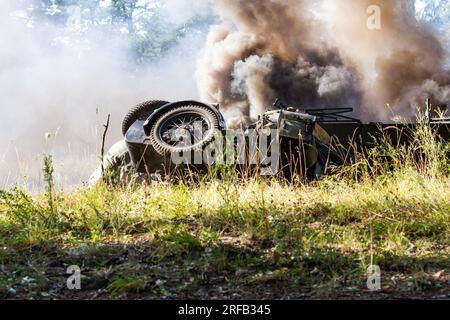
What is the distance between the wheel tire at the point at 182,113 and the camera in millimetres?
8352

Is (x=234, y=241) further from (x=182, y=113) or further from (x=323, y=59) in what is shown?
(x=323, y=59)

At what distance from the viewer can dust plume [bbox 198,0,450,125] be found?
18.7 m

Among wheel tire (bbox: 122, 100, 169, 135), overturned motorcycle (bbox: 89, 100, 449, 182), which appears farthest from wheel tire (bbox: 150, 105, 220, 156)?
wheel tire (bbox: 122, 100, 169, 135)

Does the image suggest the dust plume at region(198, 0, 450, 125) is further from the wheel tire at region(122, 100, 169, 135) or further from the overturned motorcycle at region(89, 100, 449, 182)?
the overturned motorcycle at region(89, 100, 449, 182)

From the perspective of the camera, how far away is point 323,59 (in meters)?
19.6

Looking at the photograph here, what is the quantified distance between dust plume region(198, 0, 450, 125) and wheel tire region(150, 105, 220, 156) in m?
9.40

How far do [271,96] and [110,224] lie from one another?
492 inches

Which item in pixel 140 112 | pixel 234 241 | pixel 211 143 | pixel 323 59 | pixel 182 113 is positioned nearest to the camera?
pixel 234 241

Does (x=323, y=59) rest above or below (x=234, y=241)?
above

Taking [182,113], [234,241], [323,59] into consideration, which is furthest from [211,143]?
[323,59]

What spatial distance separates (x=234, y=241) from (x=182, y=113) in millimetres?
3555

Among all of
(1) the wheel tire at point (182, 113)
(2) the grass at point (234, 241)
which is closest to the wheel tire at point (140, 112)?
(1) the wheel tire at point (182, 113)
